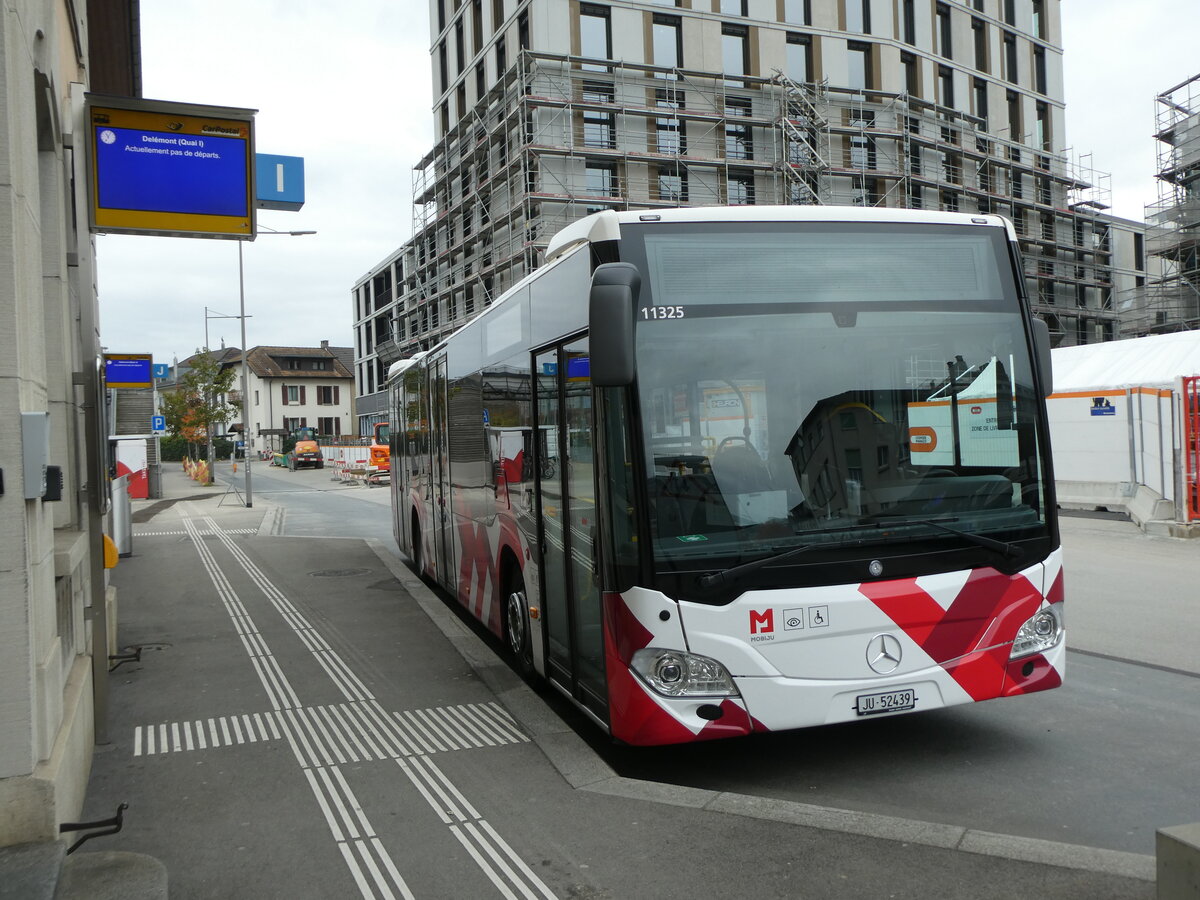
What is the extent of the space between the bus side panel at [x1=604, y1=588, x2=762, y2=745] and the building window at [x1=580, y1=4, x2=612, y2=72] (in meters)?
42.7

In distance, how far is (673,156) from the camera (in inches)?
1759

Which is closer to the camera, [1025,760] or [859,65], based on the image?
[1025,760]

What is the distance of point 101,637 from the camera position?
6.01 meters

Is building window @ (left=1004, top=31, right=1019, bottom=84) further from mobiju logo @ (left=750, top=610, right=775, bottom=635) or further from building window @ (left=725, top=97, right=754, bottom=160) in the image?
mobiju logo @ (left=750, top=610, right=775, bottom=635)

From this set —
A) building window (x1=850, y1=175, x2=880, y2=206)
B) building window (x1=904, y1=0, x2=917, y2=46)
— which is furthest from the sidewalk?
building window (x1=904, y1=0, x2=917, y2=46)

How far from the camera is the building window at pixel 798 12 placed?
47156 millimetres

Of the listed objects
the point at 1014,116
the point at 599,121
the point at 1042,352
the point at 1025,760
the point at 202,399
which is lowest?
the point at 1025,760

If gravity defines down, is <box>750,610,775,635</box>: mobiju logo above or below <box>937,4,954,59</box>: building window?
below

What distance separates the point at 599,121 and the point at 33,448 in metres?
43.4

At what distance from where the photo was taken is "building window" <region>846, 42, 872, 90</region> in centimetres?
4831

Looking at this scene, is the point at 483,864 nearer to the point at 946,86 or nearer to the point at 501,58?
the point at 501,58

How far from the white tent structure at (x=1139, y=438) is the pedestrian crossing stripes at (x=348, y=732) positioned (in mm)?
12231

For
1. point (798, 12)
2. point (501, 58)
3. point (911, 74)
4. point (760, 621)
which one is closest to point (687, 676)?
point (760, 621)

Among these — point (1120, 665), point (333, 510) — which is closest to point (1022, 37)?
point (333, 510)
